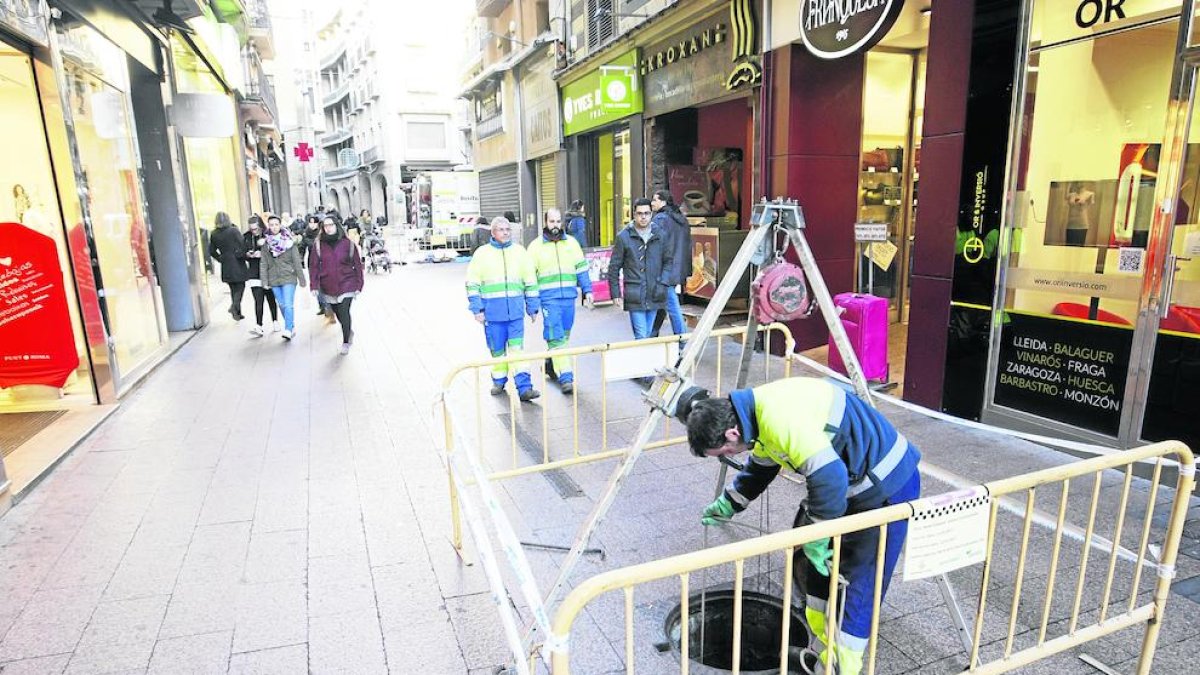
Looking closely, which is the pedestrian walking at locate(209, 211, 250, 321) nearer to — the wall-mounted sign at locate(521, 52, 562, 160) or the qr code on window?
the wall-mounted sign at locate(521, 52, 562, 160)

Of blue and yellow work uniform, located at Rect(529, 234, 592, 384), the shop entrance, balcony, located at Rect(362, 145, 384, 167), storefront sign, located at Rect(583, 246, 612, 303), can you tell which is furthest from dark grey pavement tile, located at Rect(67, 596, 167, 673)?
balcony, located at Rect(362, 145, 384, 167)

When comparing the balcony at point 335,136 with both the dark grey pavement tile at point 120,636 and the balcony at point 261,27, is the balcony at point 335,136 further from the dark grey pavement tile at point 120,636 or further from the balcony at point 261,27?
the dark grey pavement tile at point 120,636

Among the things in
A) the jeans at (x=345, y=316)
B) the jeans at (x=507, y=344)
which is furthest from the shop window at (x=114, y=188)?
the jeans at (x=507, y=344)

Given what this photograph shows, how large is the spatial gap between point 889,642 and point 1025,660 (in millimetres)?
715

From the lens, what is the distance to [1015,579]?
270cm

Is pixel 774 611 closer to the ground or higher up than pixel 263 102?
closer to the ground

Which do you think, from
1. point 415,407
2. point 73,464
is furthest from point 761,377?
point 73,464

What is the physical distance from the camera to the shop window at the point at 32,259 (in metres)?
6.18

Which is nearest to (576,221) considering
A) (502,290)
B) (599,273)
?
(599,273)

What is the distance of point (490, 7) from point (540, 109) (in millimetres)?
6003

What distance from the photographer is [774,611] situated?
334cm

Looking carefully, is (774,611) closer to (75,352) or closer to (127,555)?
(127,555)

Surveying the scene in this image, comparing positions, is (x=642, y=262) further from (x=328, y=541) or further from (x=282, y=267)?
(x=282, y=267)

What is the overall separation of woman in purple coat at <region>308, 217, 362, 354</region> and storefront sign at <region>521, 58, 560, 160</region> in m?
10.2
